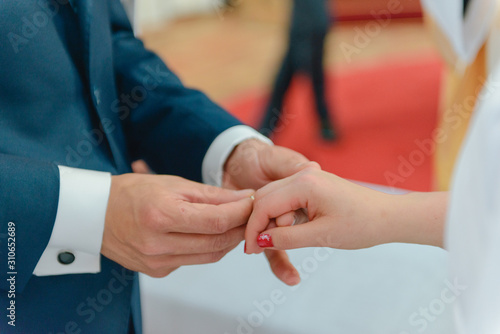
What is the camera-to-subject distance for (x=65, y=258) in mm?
700

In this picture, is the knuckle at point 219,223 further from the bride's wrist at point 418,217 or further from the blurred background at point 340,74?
the blurred background at point 340,74

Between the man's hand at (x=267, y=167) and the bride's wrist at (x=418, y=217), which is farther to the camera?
the man's hand at (x=267, y=167)

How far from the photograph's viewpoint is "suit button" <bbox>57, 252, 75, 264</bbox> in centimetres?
70

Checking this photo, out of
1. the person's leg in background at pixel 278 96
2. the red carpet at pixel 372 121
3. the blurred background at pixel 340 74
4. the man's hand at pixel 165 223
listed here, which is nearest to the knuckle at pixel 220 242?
the man's hand at pixel 165 223

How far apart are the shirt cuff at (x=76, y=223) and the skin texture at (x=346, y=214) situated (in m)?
0.21

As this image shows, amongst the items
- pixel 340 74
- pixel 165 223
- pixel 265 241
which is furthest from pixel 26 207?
pixel 340 74

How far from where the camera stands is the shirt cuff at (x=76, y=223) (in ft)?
2.14

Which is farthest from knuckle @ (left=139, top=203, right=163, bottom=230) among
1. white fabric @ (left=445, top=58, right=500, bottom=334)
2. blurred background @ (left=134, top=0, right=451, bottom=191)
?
blurred background @ (left=134, top=0, right=451, bottom=191)

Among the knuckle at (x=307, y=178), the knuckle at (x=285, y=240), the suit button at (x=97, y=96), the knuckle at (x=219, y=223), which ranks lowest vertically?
the knuckle at (x=285, y=240)

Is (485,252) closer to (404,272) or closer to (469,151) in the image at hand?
(469,151)

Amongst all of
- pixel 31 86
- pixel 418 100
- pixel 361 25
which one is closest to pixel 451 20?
pixel 31 86

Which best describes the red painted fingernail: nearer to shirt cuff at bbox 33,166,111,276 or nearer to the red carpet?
shirt cuff at bbox 33,166,111,276

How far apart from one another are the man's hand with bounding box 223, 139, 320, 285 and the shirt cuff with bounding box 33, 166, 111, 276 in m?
0.25

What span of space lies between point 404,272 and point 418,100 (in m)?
2.28
